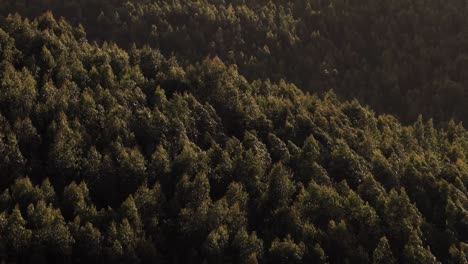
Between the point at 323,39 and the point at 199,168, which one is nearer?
the point at 199,168

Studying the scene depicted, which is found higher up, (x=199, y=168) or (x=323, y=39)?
(x=199, y=168)

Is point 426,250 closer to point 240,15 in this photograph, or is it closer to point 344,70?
point 344,70

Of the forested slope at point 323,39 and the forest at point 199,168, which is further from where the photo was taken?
the forested slope at point 323,39

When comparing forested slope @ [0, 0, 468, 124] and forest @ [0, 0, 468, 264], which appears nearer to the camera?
forest @ [0, 0, 468, 264]
